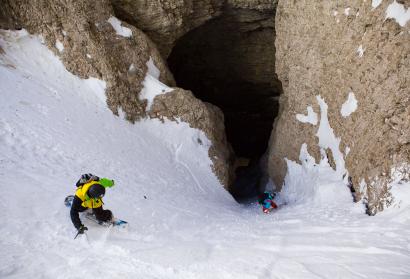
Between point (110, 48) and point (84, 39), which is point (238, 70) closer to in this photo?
point (110, 48)

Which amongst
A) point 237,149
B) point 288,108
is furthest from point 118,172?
point 237,149

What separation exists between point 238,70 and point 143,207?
14.2 m

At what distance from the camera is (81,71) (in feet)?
48.6

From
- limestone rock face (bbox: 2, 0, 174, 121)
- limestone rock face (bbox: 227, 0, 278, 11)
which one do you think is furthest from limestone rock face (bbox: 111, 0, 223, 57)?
limestone rock face (bbox: 2, 0, 174, 121)

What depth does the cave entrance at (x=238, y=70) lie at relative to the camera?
64.1 ft

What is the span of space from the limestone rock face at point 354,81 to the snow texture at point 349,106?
0.10ft

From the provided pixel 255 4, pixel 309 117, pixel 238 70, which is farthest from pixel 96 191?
pixel 238 70

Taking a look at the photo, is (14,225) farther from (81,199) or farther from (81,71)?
(81,71)

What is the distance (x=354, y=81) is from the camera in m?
10.6

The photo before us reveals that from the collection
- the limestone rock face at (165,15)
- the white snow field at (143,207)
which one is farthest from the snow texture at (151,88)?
the limestone rock face at (165,15)

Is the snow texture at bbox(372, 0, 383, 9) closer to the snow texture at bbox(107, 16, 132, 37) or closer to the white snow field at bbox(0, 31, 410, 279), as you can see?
the white snow field at bbox(0, 31, 410, 279)

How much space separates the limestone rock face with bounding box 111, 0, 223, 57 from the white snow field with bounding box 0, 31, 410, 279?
4118mm

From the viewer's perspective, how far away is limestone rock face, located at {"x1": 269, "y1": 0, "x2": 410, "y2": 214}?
8680 millimetres

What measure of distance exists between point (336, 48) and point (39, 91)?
10.7 metres
